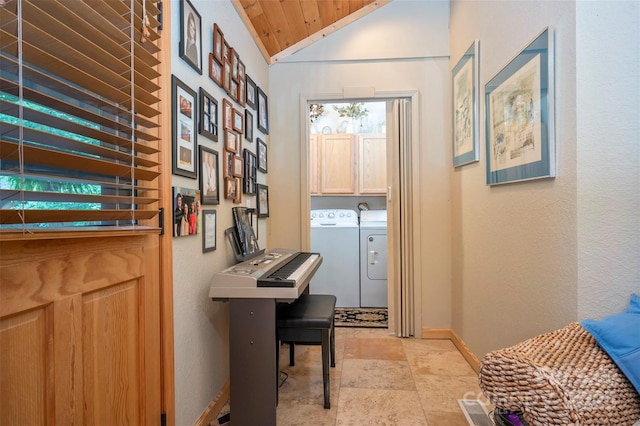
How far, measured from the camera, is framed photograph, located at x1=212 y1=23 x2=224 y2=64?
1.84 meters

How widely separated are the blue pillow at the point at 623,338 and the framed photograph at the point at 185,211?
153cm

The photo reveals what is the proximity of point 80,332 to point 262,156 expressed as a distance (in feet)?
6.68

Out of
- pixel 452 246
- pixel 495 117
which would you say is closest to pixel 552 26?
pixel 495 117

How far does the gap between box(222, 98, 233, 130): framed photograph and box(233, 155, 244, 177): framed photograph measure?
197 mm

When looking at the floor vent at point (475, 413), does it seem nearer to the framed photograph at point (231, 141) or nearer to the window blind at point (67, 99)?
the window blind at point (67, 99)

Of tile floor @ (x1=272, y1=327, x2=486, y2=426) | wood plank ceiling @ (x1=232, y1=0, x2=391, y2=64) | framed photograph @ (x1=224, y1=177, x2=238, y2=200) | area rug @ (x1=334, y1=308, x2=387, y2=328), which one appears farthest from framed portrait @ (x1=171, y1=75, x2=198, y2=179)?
area rug @ (x1=334, y1=308, x2=387, y2=328)

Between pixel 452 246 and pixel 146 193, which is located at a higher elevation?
pixel 146 193

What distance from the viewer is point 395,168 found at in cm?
304

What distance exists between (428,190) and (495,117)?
1.06 meters

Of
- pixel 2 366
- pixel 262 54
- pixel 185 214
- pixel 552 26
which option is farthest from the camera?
pixel 262 54

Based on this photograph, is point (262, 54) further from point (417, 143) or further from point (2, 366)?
point (2, 366)

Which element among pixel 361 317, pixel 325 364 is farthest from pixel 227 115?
pixel 361 317

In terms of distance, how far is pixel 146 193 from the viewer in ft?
4.15

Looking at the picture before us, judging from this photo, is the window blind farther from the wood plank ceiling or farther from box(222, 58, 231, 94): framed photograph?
the wood plank ceiling
